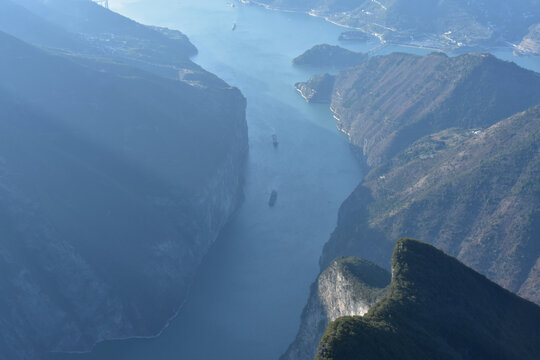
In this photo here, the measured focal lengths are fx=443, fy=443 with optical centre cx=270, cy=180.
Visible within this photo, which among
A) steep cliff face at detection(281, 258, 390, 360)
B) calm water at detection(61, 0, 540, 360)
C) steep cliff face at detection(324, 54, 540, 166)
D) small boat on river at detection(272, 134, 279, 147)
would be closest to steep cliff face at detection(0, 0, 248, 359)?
calm water at detection(61, 0, 540, 360)

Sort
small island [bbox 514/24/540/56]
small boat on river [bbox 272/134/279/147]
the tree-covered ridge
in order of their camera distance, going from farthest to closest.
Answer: small island [bbox 514/24/540/56] → small boat on river [bbox 272/134/279/147] → the tree-covered ridge

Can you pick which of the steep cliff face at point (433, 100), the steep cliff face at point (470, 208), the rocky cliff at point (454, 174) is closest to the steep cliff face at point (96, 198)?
the rocky cliff at point (454, 174)

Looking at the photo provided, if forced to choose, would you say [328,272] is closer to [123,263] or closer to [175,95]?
[123,263]

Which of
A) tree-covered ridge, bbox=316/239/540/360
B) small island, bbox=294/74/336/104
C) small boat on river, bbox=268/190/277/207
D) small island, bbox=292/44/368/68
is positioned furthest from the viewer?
small island, bbox=292/44/368/68

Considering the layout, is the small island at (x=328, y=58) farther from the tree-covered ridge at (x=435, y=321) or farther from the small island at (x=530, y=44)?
the tree-covered ridge at (x=435, y=321)

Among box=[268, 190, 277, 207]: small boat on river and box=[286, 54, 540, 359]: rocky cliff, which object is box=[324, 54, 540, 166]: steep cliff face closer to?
box=[286, 54, 540, 359]: rocky cliff

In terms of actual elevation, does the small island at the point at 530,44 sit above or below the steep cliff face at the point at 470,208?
above
